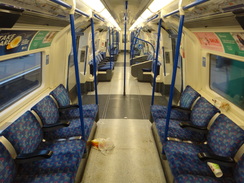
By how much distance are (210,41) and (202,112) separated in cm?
140

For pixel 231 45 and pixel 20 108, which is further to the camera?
pixel 20 108

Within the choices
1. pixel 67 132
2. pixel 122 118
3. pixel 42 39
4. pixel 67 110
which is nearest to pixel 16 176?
pixel 67 132

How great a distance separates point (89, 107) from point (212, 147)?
2.44m

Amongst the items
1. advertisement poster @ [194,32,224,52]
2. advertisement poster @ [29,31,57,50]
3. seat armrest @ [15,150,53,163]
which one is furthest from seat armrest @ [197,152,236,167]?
advertisement poster @ [29,31,57,50]

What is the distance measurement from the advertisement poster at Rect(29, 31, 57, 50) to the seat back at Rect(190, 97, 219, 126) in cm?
308

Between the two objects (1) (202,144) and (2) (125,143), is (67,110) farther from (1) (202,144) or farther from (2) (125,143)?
(1) (202,144)

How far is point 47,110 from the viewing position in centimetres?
284

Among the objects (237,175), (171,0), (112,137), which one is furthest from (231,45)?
(112,137)

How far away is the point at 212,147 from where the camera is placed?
2.38 m

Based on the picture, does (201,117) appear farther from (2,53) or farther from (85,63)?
(85,63)

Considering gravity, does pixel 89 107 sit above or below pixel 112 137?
above

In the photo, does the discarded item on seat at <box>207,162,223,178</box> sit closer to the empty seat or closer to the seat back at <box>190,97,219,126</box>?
the seat back at <box>190,97,219,126</box>

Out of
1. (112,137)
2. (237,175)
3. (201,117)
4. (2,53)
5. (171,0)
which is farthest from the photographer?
(112,137)

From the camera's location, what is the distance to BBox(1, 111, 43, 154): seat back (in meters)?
1.93
